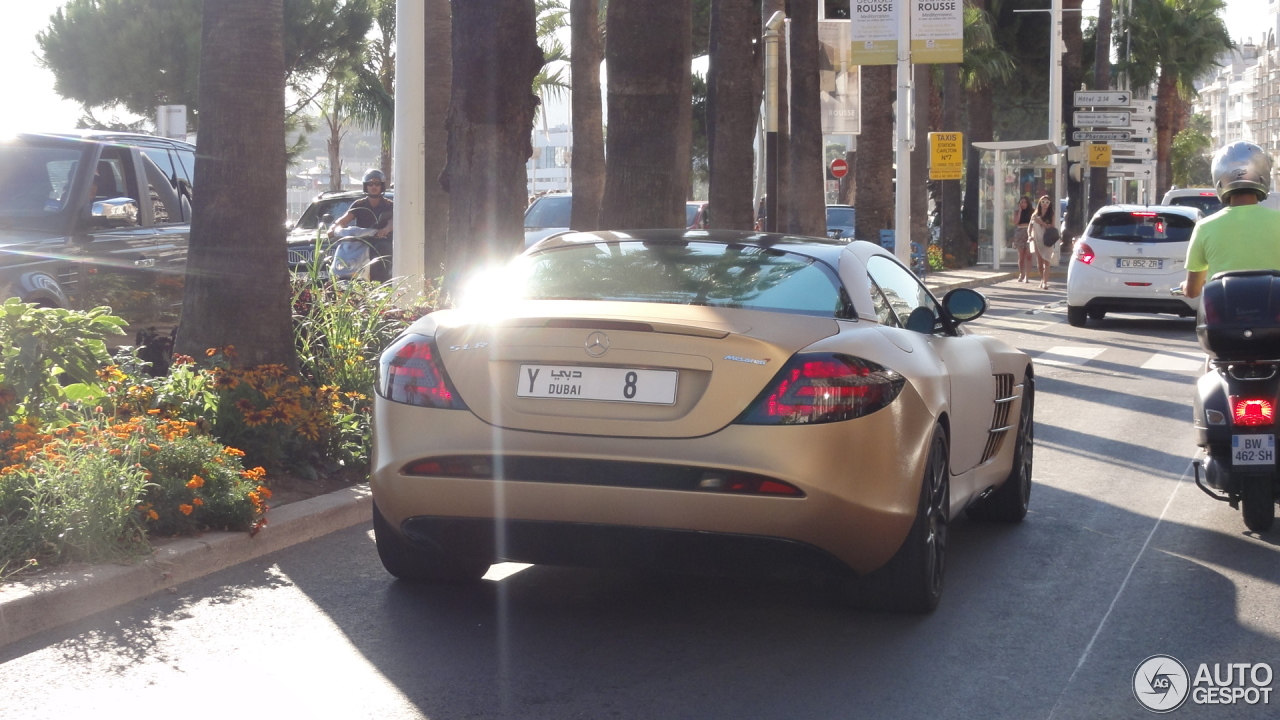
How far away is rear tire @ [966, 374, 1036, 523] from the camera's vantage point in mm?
7816

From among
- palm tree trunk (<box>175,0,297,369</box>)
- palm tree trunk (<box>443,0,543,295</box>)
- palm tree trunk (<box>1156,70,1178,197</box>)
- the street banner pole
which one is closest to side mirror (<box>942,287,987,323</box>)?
palm tree trunk (<box>175,0,297,369</box>)

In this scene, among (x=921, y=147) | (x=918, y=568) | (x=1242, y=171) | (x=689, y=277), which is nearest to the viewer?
(x=918, y=568)

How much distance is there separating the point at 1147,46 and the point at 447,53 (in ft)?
201

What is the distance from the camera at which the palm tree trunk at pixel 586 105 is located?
22531 mm

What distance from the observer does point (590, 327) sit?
5301 mm

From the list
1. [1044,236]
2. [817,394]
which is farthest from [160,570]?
[1044,236]

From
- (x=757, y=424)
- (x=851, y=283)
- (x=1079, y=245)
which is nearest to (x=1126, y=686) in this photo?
(x=757, y=424)

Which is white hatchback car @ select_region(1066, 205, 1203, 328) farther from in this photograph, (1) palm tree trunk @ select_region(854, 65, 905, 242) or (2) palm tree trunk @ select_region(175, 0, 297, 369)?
(2) palm tree trunk @ select_region(175, 0, 297, 369)

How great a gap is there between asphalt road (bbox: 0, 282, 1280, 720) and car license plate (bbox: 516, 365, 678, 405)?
85 centimetres

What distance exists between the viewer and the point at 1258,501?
7.37 metres

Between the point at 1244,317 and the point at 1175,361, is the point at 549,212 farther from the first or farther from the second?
the point at 1244,317

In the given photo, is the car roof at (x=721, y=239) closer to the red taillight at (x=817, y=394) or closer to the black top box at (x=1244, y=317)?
the red taillight at (x=817, y=394)

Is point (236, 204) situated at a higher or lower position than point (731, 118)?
lower

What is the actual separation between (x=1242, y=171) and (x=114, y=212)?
684 centimetres
